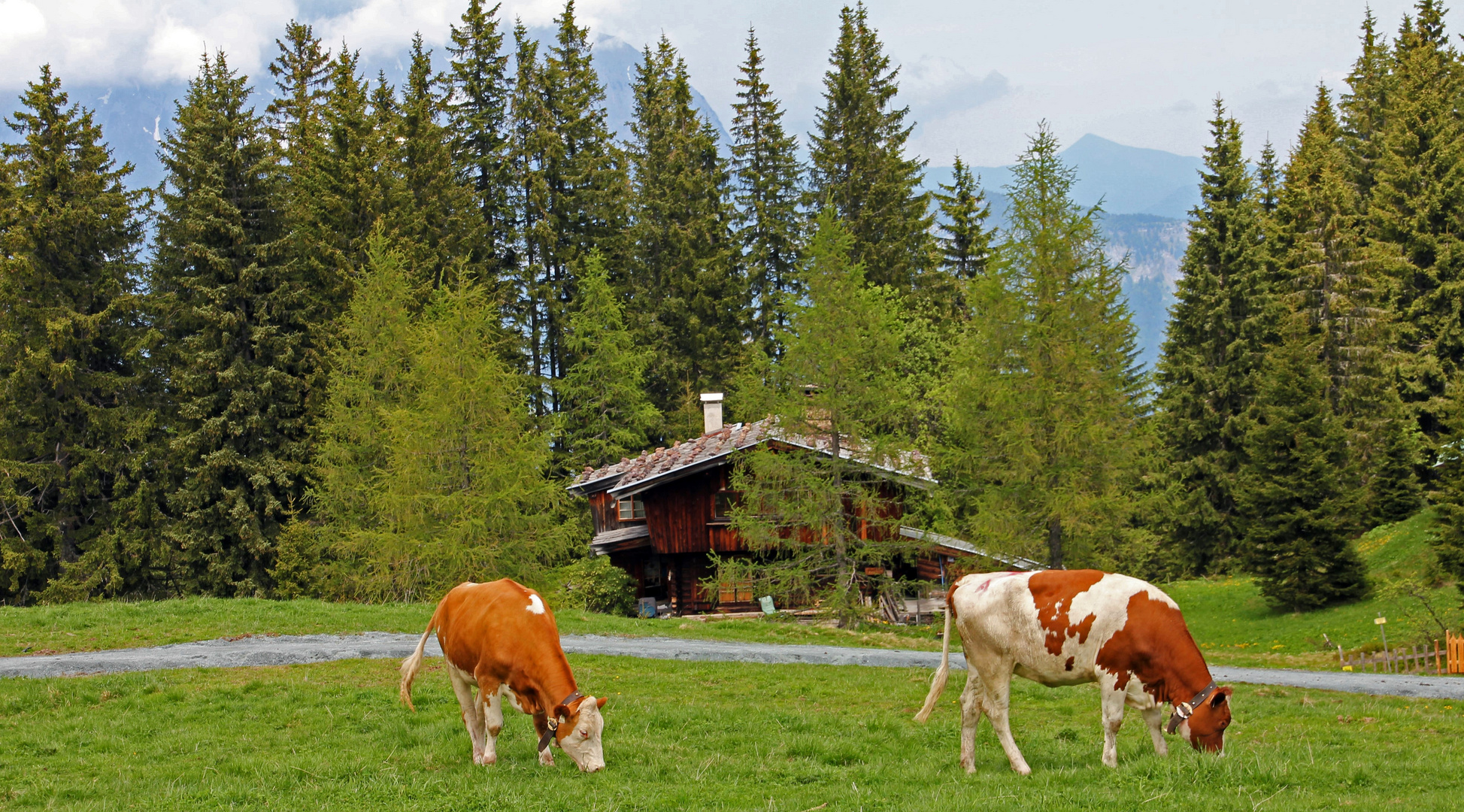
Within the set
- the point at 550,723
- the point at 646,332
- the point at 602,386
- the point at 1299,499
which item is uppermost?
the point at 646,332

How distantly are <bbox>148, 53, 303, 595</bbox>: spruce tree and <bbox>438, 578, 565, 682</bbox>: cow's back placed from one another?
1423 inches

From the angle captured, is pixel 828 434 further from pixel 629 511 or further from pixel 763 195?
pixel 763 195

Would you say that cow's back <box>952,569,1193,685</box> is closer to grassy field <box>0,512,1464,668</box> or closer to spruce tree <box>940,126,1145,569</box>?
grassy field <box>0,512,1464,668</box>

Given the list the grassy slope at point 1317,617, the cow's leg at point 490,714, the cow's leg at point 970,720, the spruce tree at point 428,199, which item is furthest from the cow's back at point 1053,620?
the spruce tree at point 428,199

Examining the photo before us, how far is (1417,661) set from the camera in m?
22.6

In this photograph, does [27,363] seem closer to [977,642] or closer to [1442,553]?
[977,642]

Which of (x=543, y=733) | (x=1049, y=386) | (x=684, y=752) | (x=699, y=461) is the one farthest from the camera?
(x=699, y=461)

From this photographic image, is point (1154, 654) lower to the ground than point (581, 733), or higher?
higher

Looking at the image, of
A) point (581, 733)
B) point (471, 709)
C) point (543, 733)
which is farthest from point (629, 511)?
point (581, 733)

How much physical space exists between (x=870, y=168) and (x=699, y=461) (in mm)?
28398

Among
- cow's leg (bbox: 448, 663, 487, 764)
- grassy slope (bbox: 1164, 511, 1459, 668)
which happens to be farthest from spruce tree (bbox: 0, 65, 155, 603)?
grassy slope (bbox: 1164, 511, 1459, 668)

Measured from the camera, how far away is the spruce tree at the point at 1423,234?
150ft

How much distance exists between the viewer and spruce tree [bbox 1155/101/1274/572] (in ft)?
165

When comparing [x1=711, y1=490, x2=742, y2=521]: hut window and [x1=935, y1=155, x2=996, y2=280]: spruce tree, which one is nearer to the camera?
[x1=711, y1=490, x2=742, y2=521]: hut window
